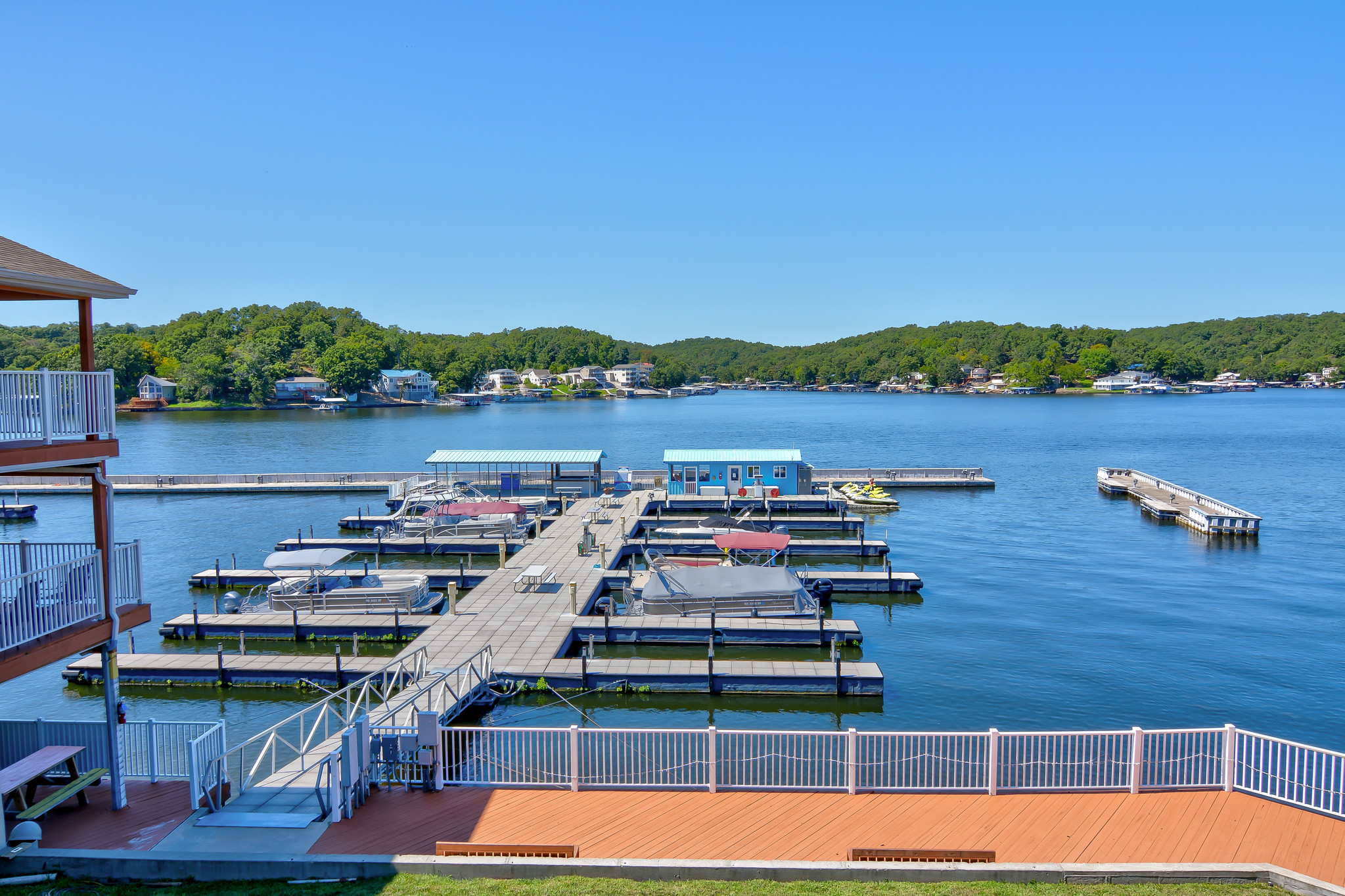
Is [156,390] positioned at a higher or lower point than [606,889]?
higher

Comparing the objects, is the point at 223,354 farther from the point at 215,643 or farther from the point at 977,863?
the point at 977,863

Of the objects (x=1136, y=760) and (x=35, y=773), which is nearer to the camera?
(x=35, y=773)

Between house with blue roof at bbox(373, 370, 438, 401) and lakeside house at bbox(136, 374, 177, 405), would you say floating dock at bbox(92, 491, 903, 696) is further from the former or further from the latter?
house with blue roof at bbox(373, 370, 438, 401)

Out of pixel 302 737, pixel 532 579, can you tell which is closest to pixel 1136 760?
pixel 302 737

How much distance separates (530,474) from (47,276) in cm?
3921

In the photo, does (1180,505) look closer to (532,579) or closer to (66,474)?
(532,579)

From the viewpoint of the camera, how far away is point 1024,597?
2975cm

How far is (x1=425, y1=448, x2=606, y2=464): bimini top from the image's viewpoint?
43.8 meters

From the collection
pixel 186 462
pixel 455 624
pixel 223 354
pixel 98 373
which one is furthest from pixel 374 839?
pixel 223 354

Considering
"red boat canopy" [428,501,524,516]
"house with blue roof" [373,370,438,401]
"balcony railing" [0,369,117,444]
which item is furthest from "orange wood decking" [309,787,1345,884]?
"house with blue roof" [373,370,438,401]

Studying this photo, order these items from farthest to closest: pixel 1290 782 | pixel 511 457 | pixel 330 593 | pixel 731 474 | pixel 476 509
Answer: pixel 731 474 < pixel 511 457 < pixel 476 509 < pixel 330 593 < pixel 1290 782

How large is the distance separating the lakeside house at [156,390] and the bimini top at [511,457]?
13837 centimetres

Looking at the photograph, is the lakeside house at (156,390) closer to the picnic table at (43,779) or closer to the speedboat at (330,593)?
the speedboat at (330,593)

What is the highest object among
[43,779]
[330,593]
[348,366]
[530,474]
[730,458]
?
[348,366]
